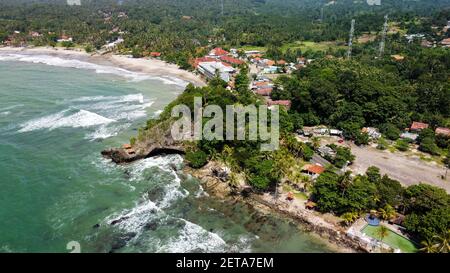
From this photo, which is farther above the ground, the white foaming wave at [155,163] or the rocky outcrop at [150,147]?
the rocky outcrop at [150,147]

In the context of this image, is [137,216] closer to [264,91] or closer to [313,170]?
[313,170]

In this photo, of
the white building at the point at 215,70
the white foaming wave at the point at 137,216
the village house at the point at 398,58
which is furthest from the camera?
the village house at the point at 398,58

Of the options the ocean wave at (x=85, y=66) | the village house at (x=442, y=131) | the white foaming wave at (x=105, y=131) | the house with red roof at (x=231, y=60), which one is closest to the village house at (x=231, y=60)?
the house with red roof at (x=231, y=60)

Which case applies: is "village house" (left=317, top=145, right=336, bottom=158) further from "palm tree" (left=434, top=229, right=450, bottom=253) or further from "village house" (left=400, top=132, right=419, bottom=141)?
"palm tree" (left=434, top=229, right=450, bottom=253)

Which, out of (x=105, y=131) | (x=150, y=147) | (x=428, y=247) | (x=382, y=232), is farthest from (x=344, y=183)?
(x=105, y=131)

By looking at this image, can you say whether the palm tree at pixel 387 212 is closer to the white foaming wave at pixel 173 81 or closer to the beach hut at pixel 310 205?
the beach hut at pixel 310 205

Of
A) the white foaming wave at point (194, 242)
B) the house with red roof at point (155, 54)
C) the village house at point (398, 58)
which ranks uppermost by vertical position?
the village house at point (398, 58)
